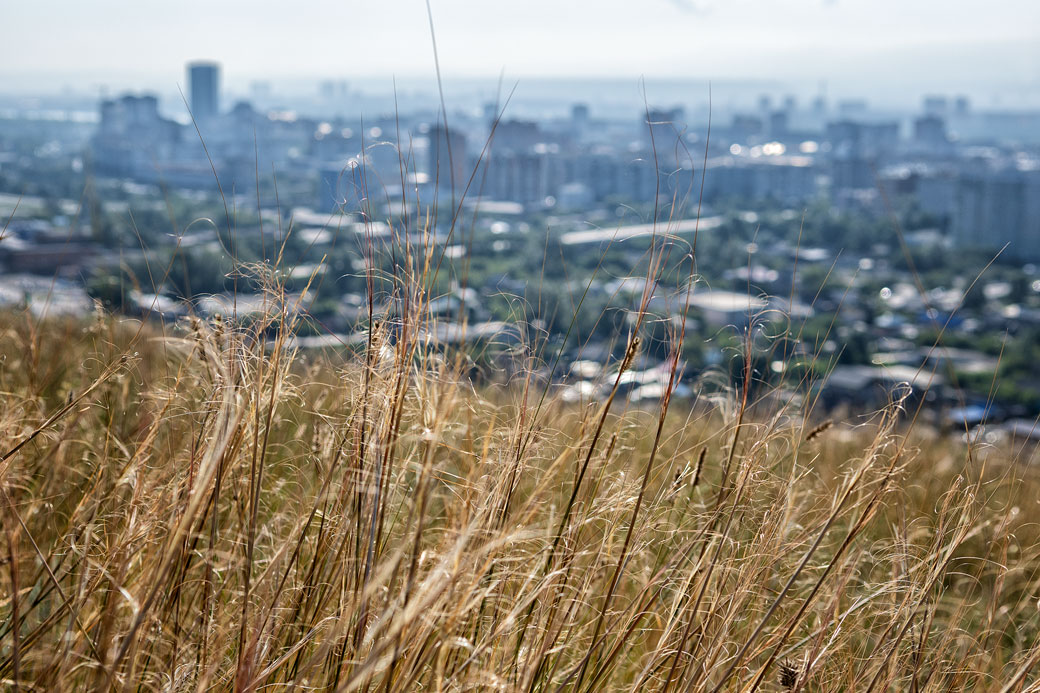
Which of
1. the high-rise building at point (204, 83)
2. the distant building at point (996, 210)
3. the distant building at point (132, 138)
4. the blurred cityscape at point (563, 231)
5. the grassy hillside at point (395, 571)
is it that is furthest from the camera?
the high-rise building at point (204, 83)

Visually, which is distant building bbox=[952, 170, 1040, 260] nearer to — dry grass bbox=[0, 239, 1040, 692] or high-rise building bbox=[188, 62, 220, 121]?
high-rise building bbox=[188, 62, 220, 121]

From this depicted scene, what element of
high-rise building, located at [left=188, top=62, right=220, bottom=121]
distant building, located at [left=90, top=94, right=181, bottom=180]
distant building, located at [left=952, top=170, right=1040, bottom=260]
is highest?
high-rise building, located at [left=188, top=62, right=220, bottom=121]

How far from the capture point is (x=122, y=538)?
3.29 ft

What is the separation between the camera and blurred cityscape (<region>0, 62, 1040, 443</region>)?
2.08 meters

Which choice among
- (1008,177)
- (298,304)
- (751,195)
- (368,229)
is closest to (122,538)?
(298,304)

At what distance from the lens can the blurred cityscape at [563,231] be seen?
2084 mm

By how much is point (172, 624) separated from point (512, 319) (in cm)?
68

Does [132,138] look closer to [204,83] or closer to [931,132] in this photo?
[204,83]

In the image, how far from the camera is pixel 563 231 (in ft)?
11.1

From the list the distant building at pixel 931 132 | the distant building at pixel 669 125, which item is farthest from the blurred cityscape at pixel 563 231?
the distant building at pixel 931 132

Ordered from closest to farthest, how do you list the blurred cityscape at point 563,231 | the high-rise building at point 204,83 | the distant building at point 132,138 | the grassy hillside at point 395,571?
1. the grassy hillside at point 395,571
2. the blurred cityscape at point 563,231
3. the distant building at point 132,138
4. the high-rise building at point 204,83

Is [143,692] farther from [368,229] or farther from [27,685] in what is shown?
[368,229]

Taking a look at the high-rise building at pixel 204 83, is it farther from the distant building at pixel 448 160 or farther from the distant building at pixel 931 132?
the distant building at pixel 931 132

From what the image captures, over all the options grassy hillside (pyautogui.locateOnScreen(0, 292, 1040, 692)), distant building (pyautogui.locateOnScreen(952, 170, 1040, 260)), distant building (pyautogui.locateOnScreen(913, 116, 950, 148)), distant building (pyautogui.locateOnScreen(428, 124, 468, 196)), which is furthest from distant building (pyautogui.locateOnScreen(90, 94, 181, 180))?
distant building (pyautogui.locateOnScreen(913, 116, 950, 148))
